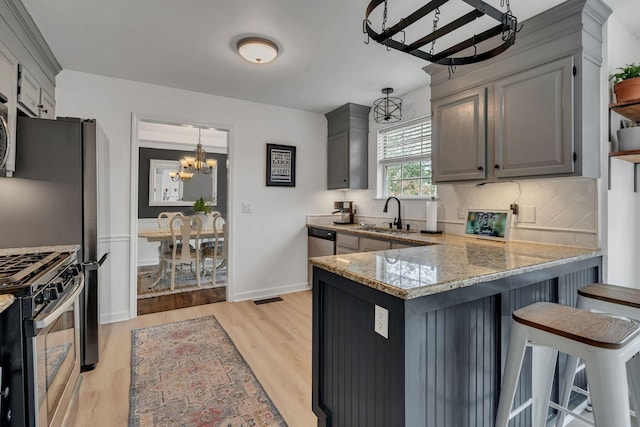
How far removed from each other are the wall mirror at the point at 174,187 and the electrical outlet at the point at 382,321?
6.07m

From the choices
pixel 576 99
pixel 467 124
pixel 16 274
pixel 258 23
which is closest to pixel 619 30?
pixel 576 99

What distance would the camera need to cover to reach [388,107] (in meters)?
3.67

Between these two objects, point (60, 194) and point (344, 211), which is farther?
point (344, 211)

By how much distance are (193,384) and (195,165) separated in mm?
3810

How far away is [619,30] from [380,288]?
258cm

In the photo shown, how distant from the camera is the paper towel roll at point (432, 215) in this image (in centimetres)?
305

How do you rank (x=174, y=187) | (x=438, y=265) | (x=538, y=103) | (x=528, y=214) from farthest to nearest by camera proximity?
(x=174, y=187) → (x=528, y=214) → (x=538, y=103) → (x=438, y=265)

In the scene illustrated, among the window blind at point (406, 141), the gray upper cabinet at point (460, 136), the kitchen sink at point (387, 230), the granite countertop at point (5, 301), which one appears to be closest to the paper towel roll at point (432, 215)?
the kitchen sink at point (387, 230)

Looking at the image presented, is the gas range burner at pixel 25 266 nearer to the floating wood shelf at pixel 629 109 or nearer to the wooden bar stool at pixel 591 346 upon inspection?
the wooden bar stool at pixel 591 346

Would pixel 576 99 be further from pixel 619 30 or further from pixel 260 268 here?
pixel 260 268

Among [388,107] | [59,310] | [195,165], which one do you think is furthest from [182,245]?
[388,107]

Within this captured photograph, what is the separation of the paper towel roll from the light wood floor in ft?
5.13

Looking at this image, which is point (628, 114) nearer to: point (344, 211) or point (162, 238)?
point (344, 211)

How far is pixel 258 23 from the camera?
2223mm
